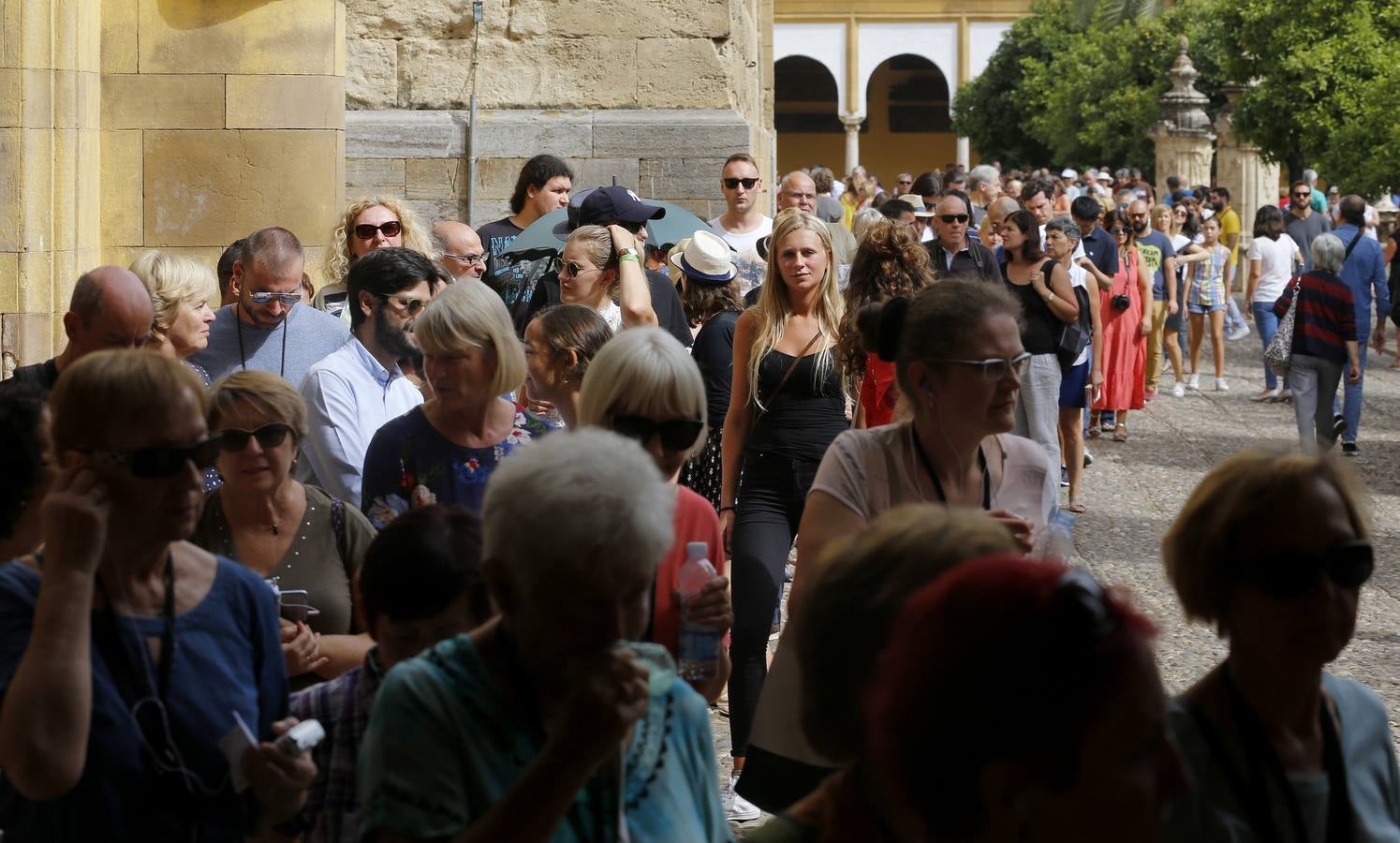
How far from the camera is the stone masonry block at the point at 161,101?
30.4 feet

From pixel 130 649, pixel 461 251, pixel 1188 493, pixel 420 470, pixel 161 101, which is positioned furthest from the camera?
pixel 1188 493

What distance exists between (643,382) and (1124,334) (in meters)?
10.4

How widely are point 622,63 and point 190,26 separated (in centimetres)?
391

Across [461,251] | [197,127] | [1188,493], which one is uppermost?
[197,127]

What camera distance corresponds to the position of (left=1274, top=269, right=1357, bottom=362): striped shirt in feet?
40.3

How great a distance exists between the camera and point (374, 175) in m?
12.4

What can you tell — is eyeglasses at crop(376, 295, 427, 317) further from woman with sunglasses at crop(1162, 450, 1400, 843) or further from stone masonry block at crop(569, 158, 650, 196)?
stone masonry block at crop(569, 158, 650, 196)

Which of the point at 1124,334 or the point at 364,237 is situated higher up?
the point at 364,237

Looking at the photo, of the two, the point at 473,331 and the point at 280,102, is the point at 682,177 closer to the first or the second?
the point at 280,102

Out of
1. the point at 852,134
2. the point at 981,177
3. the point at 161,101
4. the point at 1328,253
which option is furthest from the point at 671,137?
the point at 852,134

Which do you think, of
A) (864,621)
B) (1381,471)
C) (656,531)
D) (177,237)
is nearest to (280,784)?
(656,531)

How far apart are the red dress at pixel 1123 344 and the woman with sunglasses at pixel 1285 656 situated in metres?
10.5

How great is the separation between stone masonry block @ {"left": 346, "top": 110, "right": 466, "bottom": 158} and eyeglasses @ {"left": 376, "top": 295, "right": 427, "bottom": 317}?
289 inches

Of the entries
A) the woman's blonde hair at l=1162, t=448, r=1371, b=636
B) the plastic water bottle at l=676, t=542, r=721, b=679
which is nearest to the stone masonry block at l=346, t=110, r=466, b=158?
the plastic water bottle at l=676, t=542, r=721, b=679
